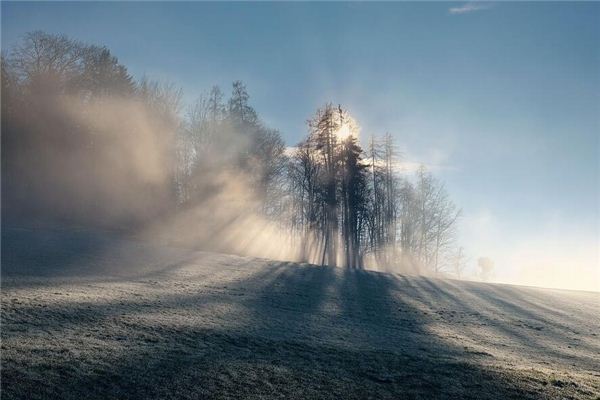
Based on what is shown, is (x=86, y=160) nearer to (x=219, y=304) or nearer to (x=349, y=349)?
(x=219, y=304)

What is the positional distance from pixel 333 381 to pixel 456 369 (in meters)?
3.57

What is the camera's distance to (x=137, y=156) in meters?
42.9

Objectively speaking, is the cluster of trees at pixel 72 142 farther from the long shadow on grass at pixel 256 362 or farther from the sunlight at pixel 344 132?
the long shadow on grass at pixel 256 362

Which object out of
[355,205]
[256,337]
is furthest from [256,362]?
[355,205]

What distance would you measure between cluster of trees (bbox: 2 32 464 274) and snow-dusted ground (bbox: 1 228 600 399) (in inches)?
613

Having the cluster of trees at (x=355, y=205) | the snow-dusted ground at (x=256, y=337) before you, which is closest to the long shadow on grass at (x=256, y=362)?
the snow-dusted ground at (x=256, y=337)

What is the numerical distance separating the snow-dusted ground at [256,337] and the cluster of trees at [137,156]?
1558 cm

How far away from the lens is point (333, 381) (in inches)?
379

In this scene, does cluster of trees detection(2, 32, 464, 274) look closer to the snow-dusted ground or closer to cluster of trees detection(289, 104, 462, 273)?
cluster of trees detection(289, 104, 462, 273)

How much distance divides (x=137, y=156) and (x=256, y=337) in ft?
115

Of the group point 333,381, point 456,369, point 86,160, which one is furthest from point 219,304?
point 86,160

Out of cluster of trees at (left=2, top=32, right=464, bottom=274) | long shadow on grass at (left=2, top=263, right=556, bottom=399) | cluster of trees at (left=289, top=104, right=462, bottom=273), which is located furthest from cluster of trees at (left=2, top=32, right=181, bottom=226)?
long shadow on grass at (left=2, top=263, right=556, bottom=399)

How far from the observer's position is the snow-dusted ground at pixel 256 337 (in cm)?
895

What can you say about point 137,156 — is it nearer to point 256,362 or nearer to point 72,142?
point 72,142
